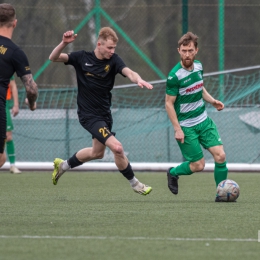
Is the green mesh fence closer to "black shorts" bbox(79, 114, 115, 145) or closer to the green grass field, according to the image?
the green grass field

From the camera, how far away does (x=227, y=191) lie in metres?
8.85

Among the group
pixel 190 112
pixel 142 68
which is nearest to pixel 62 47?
pixel 190 112

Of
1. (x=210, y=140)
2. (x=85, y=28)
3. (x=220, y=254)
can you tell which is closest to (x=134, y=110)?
(x=85, y=28)

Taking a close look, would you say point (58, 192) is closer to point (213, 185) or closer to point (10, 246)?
point (213, 185)

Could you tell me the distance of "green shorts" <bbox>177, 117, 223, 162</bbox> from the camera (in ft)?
30.2

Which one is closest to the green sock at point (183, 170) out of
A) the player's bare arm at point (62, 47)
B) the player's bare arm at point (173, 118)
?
the player's bare arm at point (173, 118)

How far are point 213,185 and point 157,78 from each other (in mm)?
4508

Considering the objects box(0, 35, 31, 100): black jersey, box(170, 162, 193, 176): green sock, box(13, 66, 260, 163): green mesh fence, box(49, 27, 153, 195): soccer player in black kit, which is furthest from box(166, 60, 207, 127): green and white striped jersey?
box(13, 66, 260, 163): green mesh fence

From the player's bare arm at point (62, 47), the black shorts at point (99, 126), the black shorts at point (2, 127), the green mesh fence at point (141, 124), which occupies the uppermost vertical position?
the player's bare arm at point (62, 47)

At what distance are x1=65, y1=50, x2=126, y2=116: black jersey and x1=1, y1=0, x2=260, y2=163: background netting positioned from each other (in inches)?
210

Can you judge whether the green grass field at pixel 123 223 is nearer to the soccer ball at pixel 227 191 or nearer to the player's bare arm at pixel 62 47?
the soccer ball at pixel 227 191

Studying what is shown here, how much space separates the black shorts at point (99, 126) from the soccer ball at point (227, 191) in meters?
1.31

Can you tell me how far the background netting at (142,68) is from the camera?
47.7ft

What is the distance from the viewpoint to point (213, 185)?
37.4ft
